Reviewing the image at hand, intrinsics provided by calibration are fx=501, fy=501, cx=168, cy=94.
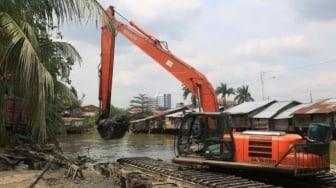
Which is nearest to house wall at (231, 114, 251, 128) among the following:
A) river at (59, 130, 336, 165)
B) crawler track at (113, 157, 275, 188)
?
river at (59, 130, 336, 165)

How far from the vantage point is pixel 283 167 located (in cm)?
1125

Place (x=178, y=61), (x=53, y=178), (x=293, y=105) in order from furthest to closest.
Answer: (x=293, y=105)
(x=178, y=61)
(x=53, y=178)

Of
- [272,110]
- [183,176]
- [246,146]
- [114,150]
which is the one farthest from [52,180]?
[272,110]

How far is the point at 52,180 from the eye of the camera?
12.7 meters

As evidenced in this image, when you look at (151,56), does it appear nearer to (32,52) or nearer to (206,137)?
(206,137)

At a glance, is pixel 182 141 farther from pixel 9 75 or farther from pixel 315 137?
pixel 9 75

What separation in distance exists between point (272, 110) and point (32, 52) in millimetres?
45687

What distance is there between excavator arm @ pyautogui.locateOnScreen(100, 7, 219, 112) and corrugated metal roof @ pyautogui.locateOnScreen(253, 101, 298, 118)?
1350 inches

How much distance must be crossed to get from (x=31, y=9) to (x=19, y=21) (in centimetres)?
61

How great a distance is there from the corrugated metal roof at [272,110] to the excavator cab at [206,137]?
38752 millimetres

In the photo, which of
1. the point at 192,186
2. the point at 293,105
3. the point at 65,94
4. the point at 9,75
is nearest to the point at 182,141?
the point at 192,186

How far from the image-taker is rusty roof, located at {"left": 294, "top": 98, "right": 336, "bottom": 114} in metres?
44.4

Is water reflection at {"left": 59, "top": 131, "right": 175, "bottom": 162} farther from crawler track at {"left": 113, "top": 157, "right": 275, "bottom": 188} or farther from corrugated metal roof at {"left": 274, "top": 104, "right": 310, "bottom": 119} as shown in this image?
corrugated metal roof at {"left": 274, "top": 104, "right": 310, "bottom": 119}

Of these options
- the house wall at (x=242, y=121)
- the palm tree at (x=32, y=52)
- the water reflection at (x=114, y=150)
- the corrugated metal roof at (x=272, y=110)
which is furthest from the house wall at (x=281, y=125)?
the palm tree at (x=32, y=52)
